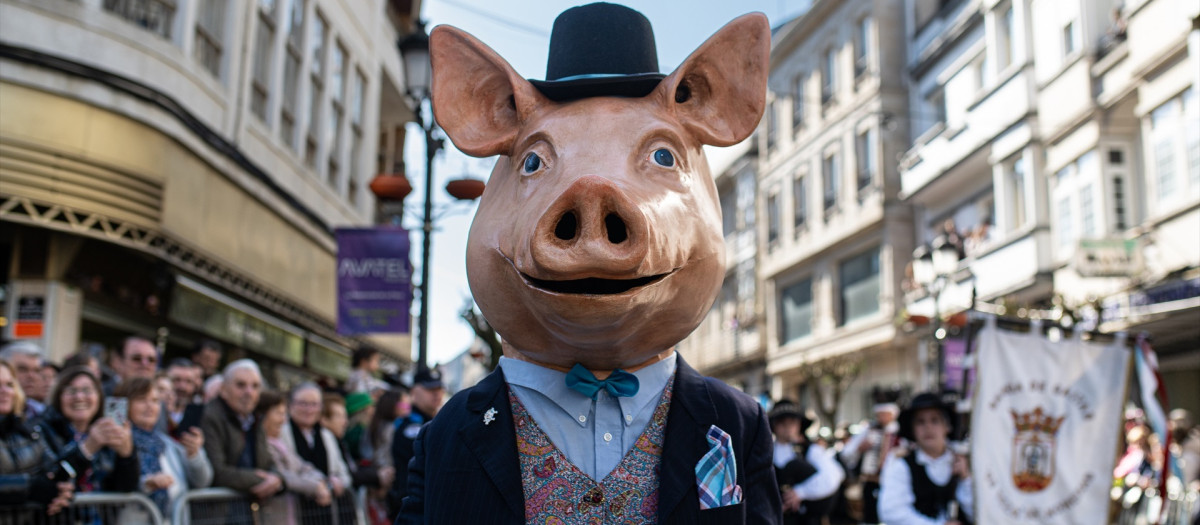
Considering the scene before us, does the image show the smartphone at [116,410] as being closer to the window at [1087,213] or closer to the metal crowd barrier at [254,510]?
the metal crowd barrier at [254,510]

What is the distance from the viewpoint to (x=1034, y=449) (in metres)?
6.77

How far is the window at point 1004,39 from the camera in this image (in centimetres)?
2117

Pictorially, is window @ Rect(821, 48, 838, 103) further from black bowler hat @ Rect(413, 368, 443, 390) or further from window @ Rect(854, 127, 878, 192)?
black bowler hat @ Rect(413, 368, 443, 390)

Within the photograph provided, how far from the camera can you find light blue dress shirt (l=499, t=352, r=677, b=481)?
113 inches

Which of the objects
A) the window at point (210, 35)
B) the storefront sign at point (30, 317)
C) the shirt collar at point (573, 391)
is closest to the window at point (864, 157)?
the window at point (210, 35)

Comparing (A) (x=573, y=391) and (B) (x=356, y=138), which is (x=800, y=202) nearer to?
(B) (x=356, y=138)

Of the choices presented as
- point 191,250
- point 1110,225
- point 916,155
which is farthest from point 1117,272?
point 191,250

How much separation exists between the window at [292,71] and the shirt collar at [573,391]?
14.4 metres

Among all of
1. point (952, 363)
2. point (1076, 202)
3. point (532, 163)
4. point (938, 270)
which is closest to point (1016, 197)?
point (1076, 202)

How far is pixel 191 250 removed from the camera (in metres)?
12.1

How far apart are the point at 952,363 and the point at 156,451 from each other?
404 inches

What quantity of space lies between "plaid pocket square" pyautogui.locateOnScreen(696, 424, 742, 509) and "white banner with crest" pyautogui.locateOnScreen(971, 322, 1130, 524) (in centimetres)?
413

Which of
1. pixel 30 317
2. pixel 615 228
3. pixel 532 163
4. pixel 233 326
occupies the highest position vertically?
pixel 233 326

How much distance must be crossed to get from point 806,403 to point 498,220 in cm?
3186
